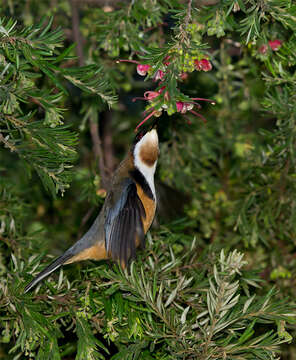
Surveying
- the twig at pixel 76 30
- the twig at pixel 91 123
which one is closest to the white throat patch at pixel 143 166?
the twig at pixel 91 123

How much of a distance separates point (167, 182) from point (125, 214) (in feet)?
1.65

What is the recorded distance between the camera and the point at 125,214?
5.89 ft

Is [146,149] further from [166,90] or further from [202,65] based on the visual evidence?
[166,90]

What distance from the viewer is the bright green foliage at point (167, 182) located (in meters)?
1.38

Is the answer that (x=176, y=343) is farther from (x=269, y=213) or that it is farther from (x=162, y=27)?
(x=162, y=27)

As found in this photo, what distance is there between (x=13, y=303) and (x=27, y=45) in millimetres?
784

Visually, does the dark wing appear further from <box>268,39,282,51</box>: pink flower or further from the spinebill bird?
<box>268,39,282,51</box>: pink flower

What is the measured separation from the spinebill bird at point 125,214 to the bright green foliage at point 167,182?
7cm

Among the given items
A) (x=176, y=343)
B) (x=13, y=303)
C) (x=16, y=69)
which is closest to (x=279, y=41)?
(x=16, y=69)

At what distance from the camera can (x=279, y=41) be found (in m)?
1.75

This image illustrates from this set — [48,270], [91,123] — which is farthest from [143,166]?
[48,270]

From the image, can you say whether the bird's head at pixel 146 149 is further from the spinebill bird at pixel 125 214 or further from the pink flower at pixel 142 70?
the pink flower at pixel 142 70

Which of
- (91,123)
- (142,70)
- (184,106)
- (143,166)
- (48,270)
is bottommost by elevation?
(48,270)

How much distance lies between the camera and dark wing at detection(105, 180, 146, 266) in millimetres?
1657
